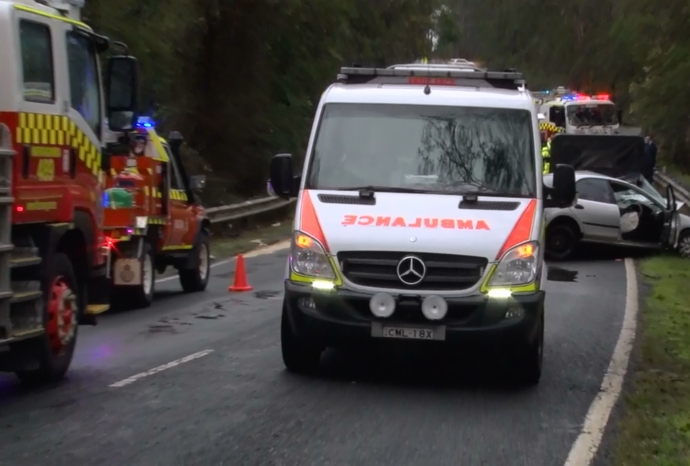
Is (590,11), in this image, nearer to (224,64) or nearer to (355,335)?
(224,64)

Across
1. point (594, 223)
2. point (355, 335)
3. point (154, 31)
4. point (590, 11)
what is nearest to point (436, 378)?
point (355, 335)

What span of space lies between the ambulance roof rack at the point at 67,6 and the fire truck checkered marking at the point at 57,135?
2.87ft

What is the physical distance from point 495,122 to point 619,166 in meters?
19.7

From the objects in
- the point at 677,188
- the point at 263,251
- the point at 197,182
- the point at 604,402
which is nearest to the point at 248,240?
the point at 263,251

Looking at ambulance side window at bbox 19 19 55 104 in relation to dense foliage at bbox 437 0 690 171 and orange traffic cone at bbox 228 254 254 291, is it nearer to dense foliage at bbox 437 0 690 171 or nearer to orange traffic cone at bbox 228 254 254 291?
orange traffic cone at bbox 228 254 254 291

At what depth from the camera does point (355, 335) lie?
357 inches

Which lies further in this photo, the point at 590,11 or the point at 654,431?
the point at 590,11

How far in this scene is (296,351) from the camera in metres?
9.69

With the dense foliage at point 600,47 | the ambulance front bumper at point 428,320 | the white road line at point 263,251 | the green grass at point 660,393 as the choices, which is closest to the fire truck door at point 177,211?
the white road line at point 263,251

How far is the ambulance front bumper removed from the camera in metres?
8.98

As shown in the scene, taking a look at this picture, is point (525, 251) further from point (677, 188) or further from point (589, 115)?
point (589, 115)

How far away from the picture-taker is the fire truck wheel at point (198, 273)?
17.1 m

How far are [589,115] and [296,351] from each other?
39.8 metres

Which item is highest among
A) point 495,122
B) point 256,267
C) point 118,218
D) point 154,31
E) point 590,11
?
point 590,11
